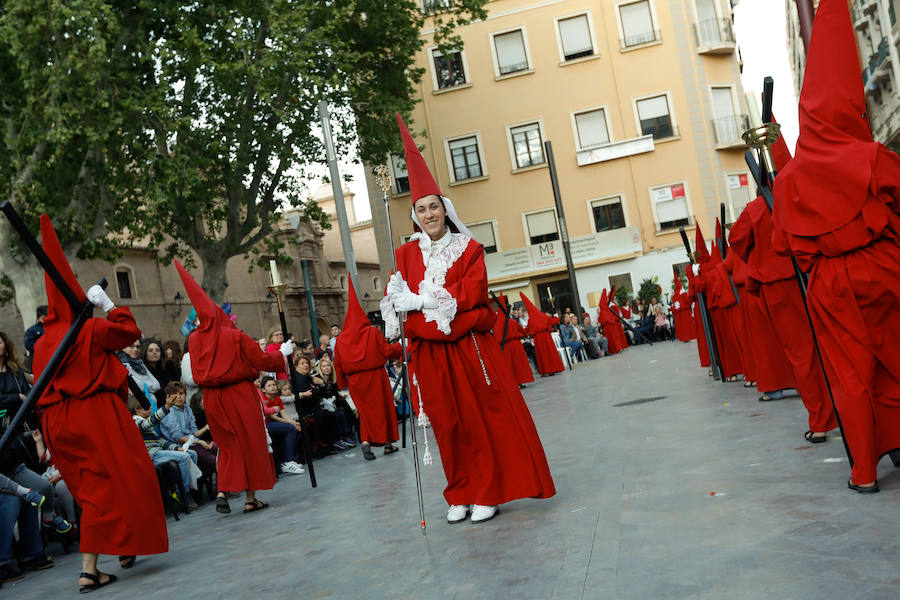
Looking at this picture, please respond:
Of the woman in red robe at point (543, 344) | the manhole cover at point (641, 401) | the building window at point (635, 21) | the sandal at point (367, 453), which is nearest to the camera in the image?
the sandal at point (367, 453)

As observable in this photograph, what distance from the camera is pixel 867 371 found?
4.96m

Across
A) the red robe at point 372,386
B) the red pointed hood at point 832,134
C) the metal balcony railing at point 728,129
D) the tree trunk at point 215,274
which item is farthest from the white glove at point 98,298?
the metal balcony railing at point 728,129

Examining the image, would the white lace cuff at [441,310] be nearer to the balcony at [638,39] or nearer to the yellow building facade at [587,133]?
the yellow building facade at [587,133]

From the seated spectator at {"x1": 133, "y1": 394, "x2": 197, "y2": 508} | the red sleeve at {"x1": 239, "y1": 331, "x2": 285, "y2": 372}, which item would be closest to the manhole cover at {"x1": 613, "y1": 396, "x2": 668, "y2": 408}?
the red sleeve at {"x1": 239, "y1": 331, "x2": 285, "y2": 372}

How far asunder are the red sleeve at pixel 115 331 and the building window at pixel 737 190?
32.8 metres

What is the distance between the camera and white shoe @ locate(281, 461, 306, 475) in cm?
1199

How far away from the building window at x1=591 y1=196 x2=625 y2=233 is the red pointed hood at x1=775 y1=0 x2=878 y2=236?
107ft

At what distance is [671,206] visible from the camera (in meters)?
36.9

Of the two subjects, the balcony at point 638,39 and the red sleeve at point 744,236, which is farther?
the balcony at point 638,39

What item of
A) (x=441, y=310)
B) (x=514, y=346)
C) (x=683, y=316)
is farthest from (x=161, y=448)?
(x=683, y=316)

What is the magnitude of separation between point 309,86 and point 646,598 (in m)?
20.1

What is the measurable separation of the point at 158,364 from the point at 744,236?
7933mm

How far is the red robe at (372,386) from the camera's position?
12.1 metres

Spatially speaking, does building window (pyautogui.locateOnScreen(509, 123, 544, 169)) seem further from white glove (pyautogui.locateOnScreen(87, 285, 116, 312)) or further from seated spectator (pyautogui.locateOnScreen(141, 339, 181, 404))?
white glove (pyautogui.locateOnScreen(87, 285, 116, 312))
